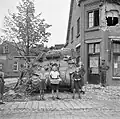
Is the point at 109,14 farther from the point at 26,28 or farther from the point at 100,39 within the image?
the point at 26,28

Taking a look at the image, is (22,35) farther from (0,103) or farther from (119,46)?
(0,103)

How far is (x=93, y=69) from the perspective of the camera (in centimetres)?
1791

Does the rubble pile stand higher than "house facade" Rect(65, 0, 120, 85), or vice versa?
"house facade" Rect(65, 0, 120, 85)

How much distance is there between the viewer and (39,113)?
285 inches

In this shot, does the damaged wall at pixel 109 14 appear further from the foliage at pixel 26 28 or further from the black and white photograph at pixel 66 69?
the foliage at pixel 26 28

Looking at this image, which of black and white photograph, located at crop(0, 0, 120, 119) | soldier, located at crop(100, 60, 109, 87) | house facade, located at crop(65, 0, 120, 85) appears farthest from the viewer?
house facade, located at crop(65, 0, 120, 85)

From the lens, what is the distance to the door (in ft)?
57.8

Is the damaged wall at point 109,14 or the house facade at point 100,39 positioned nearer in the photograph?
the house facade at point 100,39

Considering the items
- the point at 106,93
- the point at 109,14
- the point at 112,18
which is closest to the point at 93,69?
the point at 112,18

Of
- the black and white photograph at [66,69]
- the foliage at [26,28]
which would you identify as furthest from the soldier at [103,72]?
the foliage at [26,28]

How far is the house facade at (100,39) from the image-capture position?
17234mm

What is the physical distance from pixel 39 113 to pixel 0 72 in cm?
345

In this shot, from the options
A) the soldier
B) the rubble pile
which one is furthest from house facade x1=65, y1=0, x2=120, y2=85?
the rubble pile

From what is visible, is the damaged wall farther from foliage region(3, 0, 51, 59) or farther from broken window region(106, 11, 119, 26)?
foliage region(3, 0, 51, 59)
